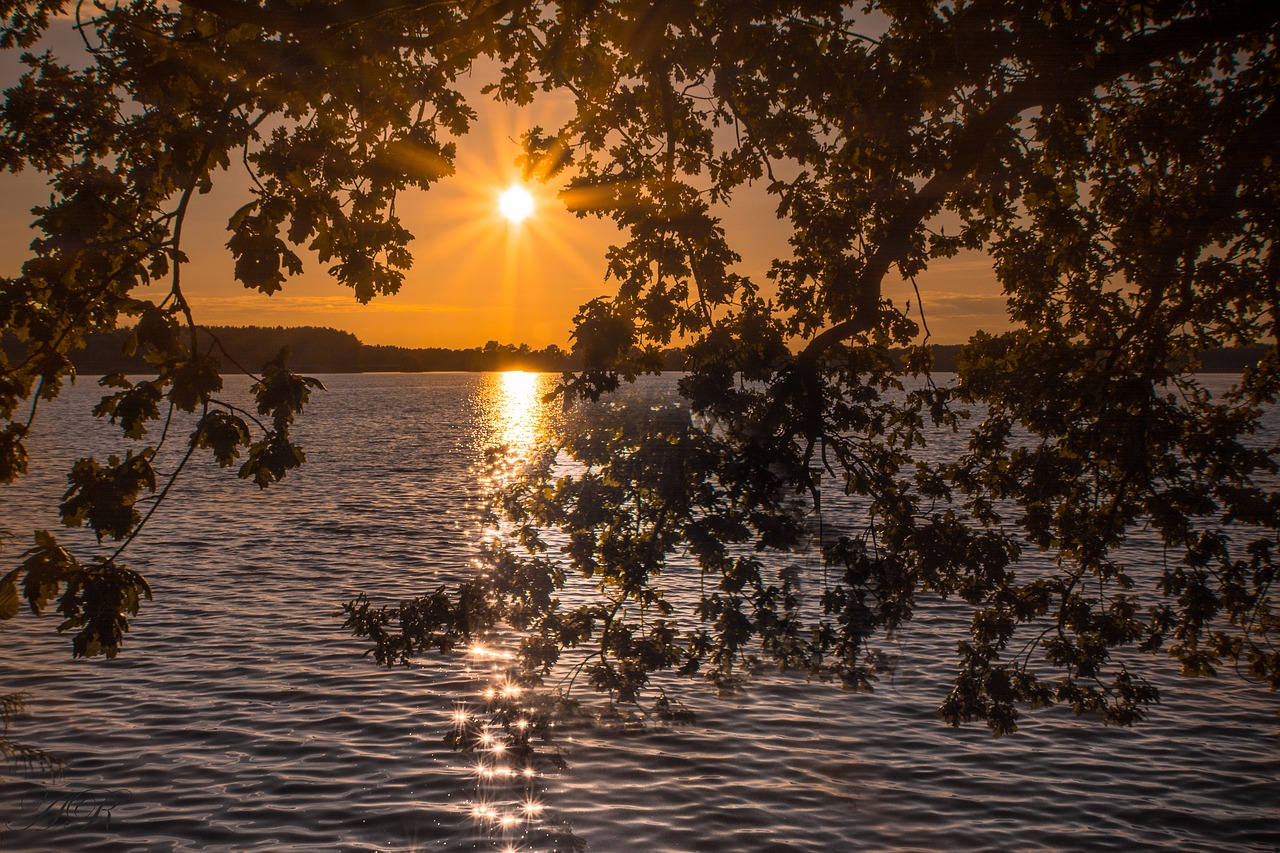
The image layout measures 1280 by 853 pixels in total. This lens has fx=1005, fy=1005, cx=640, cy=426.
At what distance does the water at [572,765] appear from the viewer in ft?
47.8

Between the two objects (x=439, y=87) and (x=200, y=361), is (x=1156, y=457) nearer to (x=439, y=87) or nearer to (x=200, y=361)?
(x=439, y=87)

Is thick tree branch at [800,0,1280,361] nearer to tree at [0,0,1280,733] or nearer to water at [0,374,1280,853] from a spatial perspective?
tree at [0,0,1280,733]

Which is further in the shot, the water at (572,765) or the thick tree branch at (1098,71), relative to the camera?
the water at (572,765)

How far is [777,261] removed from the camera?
431 inches

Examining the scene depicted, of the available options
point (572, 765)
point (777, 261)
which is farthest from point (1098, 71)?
point (572, 765)

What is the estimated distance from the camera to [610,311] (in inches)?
402

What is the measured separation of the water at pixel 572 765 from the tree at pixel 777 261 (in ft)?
14.0

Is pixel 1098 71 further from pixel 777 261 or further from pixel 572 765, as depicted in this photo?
pixel 572 765

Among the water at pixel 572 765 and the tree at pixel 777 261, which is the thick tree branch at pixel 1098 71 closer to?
the tree at pixel 777 261

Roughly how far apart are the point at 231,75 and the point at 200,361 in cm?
229

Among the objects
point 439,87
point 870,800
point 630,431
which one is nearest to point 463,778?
point 870,800

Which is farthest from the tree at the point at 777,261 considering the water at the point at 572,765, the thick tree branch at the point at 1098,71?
the water at the point at 572,765

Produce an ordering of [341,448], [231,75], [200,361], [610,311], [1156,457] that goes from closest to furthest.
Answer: [200,361], [231,75], [610,311], [1156,457], [341,448]

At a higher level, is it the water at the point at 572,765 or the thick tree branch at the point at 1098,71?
the thick tree branch at the point at 1098,71
